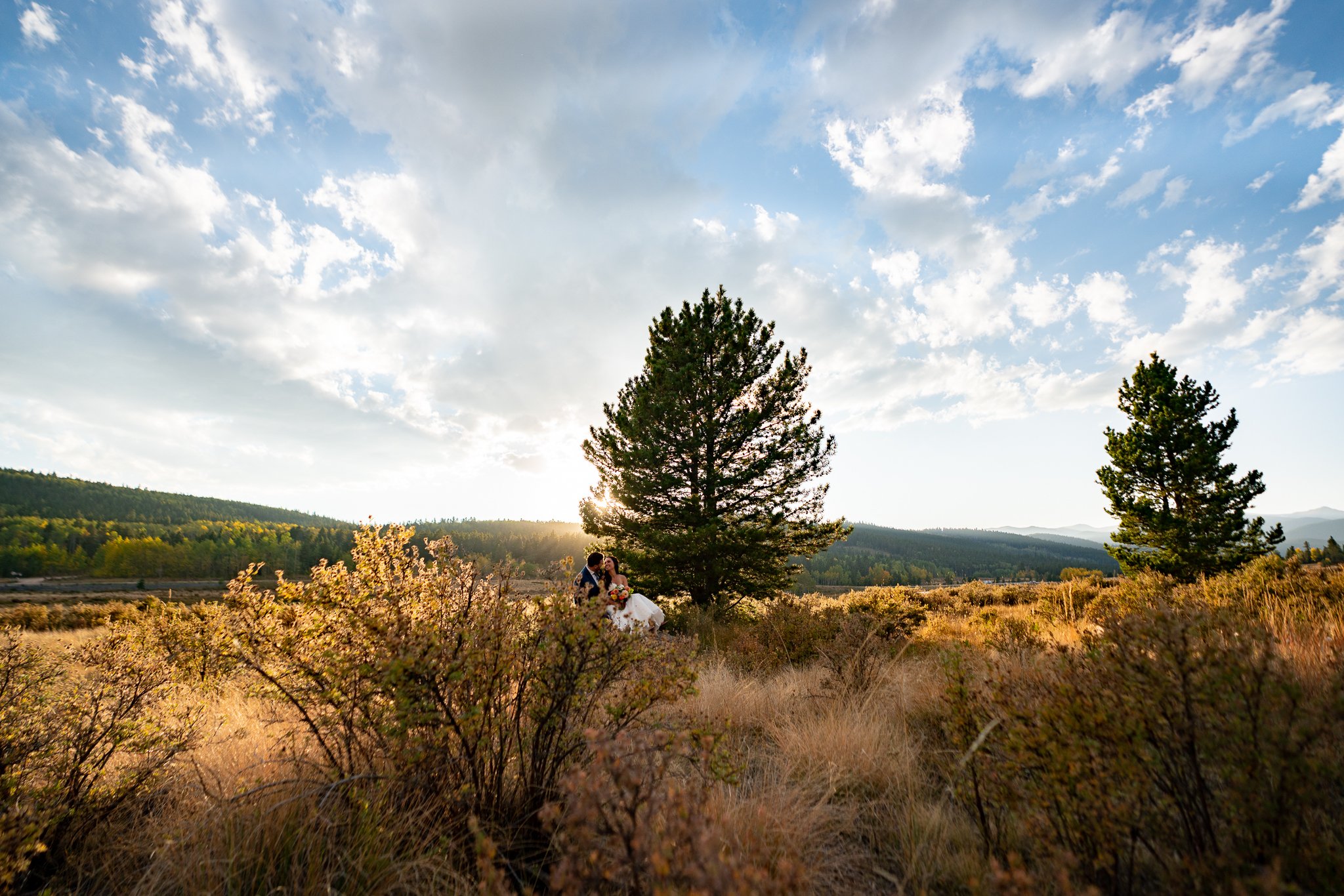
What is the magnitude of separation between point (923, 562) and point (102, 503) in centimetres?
24673

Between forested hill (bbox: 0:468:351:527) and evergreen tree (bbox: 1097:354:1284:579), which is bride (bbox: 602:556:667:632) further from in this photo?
forested hill (bbox: 0:468:351:527)

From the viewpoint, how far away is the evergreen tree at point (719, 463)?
12.9 meters

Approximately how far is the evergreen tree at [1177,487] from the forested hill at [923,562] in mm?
45227

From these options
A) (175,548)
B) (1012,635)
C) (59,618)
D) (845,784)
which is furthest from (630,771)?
(175,548)

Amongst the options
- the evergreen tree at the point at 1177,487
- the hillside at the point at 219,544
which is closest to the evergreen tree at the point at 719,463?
the evergreen tree at the point at 1177,487

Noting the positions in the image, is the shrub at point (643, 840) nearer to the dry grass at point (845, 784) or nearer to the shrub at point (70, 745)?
the dry grass at point (845, 784)

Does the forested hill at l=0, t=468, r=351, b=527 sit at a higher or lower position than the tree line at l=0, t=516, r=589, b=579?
higher

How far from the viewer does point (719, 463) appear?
528 inches

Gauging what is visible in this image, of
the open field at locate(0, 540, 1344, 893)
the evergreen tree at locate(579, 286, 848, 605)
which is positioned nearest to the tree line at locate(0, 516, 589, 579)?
the evergreen tree at locate(579, 286, 848, 605)

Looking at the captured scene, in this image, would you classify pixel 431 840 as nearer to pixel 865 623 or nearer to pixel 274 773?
pixel 274 773

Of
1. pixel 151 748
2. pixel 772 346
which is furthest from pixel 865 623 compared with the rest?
pixel 772 346

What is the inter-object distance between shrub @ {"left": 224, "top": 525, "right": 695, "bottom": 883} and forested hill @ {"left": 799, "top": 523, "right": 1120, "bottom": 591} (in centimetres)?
6332

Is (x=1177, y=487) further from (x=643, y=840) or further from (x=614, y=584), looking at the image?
(x=643, y=840)

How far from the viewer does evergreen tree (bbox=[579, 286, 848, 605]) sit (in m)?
12.9
